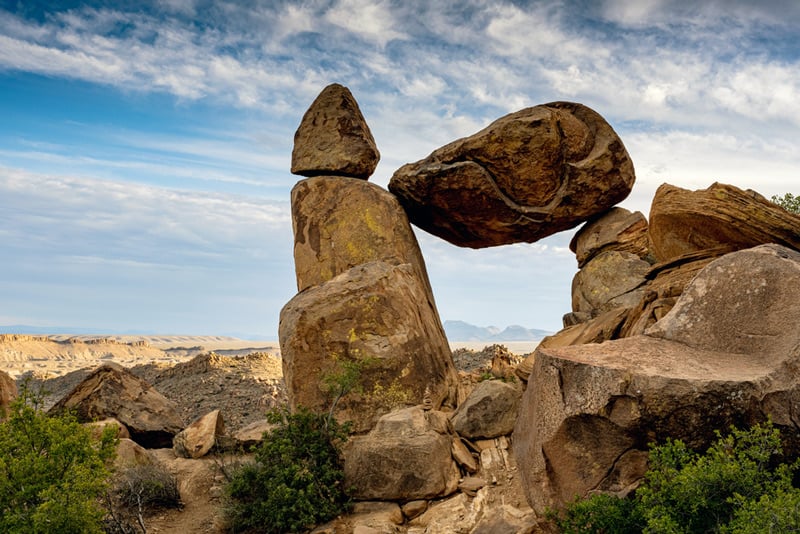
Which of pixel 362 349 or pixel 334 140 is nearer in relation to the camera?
pixel 362 349

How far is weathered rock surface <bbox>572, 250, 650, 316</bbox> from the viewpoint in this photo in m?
15.7

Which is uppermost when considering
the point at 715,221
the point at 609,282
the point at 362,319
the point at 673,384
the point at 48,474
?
the point at 715,221

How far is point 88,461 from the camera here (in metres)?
8.32

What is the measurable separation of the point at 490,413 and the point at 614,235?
778 cm

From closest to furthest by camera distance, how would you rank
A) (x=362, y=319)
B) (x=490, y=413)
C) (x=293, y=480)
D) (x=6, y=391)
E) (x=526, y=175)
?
(x=293, y=480)
(x=490, y=413)
(x=362, y=319)
(x=6, y=391)
(x=526, y=175)

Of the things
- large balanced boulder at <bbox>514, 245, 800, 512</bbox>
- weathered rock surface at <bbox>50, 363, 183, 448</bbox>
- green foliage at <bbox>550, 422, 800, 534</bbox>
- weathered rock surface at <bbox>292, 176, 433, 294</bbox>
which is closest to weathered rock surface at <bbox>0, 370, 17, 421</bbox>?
weathered rock surface at <bbox>50, 363, 183, 448</bbox>

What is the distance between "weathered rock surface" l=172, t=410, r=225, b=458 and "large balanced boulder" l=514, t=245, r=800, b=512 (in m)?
7.60

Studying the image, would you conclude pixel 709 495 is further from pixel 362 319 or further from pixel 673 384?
pixel 362 319

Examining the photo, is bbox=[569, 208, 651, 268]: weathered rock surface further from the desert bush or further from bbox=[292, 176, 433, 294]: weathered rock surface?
the desert bush

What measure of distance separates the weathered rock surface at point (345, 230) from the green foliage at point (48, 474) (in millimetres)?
8166

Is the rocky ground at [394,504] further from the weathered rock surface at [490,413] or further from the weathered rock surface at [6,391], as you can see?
the weathered rock surface at [6,391]

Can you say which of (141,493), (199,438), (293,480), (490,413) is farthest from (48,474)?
(490,413)

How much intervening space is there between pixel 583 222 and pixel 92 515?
45.4 ft

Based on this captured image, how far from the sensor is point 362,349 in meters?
12.2
